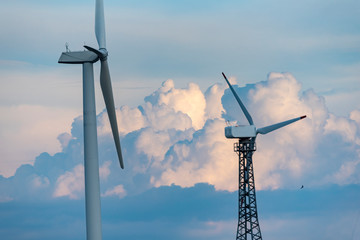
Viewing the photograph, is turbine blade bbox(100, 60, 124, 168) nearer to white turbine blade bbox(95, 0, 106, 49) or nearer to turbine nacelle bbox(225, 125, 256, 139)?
white turbine blade bbox(95, 0, 106, 49)

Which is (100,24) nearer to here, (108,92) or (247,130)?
(108,92)

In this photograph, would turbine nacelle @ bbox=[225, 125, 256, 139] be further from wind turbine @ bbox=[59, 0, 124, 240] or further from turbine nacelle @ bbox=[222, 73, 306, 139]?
wind turbine @ bbox=[59, 0, 124, 240]

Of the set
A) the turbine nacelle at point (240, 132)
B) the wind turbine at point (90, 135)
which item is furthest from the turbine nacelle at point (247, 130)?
the wind turbine at point (90, 135)

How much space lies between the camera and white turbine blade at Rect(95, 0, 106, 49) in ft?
396

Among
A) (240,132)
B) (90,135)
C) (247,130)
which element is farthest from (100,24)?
(247,130)

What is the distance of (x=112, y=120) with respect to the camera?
121 meters

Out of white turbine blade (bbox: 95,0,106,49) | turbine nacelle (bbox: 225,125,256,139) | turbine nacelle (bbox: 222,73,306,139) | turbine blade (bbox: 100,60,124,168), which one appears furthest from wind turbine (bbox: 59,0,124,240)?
turbine nacelle (bbox: 222,73,306,139)

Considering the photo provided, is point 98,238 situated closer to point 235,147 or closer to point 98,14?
point 98,14

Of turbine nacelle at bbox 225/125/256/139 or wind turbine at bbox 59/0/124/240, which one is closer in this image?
wind turbine at bbox 59/0/124/240

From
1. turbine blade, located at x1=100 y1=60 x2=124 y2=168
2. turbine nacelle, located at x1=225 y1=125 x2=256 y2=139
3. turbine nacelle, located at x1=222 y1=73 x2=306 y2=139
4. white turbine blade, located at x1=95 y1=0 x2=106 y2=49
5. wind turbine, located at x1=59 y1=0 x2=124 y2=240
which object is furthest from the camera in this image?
turbine nacelle, located at x1=222 y1=73 x2=306 y2=139

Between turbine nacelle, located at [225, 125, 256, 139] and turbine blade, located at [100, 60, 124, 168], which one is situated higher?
turbine nacelle, located at [225, 125, 256, 139]

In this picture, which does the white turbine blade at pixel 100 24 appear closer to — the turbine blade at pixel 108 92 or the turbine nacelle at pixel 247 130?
the turbine blade at pixel 108 92

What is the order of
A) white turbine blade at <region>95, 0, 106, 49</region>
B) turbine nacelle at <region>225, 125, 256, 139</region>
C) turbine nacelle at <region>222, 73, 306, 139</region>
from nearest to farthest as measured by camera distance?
1. white turbine blade at <region>95, 0, 106, 49</region>
2. turbine nacelle at <region>225, 125, 256, 139</region>
3. turbine nacelle at <region>222, 73, 306, 139</region>

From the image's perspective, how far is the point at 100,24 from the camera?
12344 cm
